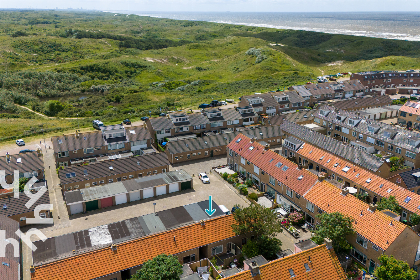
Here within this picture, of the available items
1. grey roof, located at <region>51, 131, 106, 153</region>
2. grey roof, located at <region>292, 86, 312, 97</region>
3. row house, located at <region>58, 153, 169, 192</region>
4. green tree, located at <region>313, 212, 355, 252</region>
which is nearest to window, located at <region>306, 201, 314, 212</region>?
green tree, located at <region>313, 212, 355, 252</region>

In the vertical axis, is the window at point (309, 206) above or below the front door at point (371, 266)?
above

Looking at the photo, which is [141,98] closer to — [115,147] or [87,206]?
[115,147]

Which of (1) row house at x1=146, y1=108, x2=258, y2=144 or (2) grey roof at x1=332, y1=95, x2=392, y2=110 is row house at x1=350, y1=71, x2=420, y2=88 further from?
(1) row house at x1=146, y1=108, x2=258, y2=144

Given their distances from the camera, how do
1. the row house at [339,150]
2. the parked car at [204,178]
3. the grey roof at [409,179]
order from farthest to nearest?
the parked car at [204,178], the row house at [339,150], the grey roof at [409,179]

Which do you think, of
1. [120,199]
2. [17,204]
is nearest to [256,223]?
[120,199]

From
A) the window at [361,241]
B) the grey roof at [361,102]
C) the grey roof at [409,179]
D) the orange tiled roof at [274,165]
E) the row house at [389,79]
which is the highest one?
the row house at [389,79]

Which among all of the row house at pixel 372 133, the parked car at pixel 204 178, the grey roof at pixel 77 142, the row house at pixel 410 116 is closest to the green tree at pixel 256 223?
the parked car at pixel 204 178

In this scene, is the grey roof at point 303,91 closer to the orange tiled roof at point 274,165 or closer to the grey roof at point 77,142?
the orange tiled roof at point 274,165
